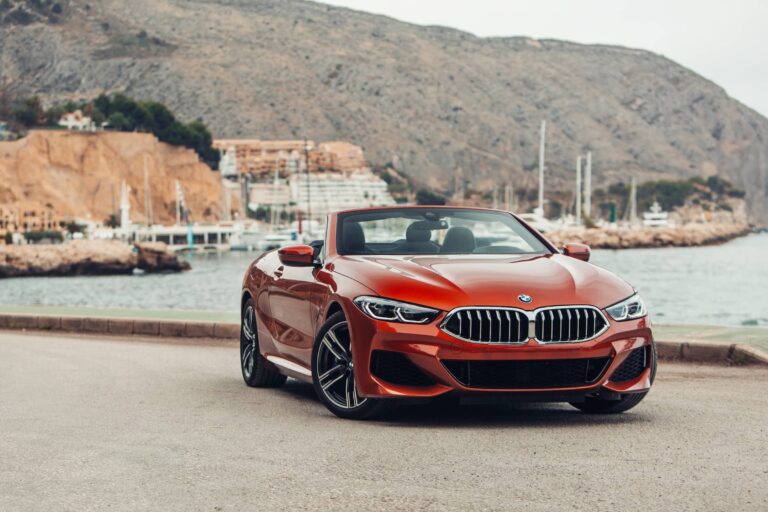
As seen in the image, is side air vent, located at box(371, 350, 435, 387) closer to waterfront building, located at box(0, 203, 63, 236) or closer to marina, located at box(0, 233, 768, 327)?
marina, located at box(0, 233, 768, 327)

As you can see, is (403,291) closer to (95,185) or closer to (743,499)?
(743,499)

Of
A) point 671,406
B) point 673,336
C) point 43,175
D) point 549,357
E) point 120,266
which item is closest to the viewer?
point 549,357

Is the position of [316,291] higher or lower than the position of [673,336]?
higher

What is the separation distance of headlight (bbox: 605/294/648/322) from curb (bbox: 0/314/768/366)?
14.3 ft

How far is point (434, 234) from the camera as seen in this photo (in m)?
9.76

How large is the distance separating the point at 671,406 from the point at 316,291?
2.66m

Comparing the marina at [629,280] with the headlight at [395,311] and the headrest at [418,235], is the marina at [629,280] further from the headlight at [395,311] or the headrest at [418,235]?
the headlight at [395,311]

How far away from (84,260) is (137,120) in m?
75.7

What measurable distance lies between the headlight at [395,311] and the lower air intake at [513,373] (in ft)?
1.00

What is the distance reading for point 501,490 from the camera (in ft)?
19.5

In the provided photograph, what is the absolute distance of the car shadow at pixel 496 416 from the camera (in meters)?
8.23

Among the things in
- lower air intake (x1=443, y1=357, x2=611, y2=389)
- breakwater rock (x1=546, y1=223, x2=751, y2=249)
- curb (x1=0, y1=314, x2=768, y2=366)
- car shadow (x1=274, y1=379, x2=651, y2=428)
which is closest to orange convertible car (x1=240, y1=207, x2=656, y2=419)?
lower air intake (x1=443, y1=357, x2=611, y2=389)

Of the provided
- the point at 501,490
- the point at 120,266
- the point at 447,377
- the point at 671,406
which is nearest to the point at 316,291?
the point at 447,377

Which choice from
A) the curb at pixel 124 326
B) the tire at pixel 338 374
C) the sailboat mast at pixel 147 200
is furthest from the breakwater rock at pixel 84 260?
the tire at pixel 338 374
